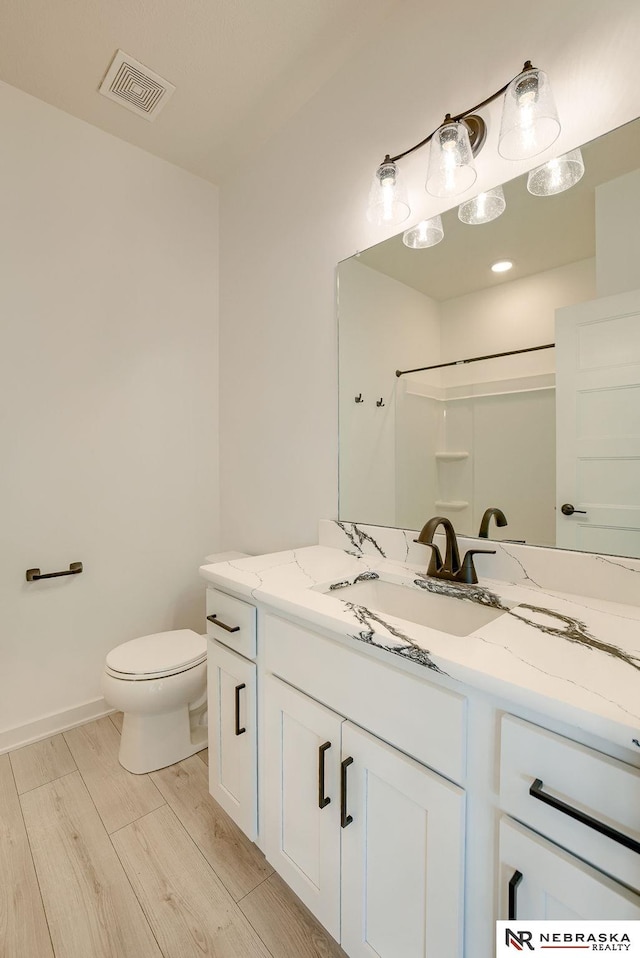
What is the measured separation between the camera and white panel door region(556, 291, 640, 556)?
0.99 m

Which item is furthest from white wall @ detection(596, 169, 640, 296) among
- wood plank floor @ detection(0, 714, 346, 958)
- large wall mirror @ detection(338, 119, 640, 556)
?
wood plank floor @ detection(0, 714, 346, 958)

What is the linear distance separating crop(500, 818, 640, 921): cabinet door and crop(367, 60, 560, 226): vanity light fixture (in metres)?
1.50

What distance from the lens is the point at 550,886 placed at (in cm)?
60

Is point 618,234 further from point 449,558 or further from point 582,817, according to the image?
point 582,817

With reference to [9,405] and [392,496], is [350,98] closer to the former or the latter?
[392,496]

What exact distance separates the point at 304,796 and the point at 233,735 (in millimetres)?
334

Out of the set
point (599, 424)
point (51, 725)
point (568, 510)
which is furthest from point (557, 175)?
point (51, 725)

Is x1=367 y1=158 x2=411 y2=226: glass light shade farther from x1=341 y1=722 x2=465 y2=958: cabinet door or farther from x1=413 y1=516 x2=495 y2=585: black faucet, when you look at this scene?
x1=341 y1=722 x2=465 y2=958: cabinet door

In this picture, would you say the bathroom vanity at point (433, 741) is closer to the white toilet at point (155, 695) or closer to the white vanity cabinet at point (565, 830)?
the white vanity cabinet at point (565, 830)

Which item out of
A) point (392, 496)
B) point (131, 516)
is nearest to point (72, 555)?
point (131, 516)

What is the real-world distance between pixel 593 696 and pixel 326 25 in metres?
2.15

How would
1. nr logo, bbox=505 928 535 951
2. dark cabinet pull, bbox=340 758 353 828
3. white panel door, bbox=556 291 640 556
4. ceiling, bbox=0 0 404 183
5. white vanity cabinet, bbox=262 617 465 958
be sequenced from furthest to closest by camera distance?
1. ceiling, bbox=0 0 404 183
2. white panel door, bbox=556 291 640 556
3. dark cabinet pull, bbox=340 758 353 828
4. white vanity cabinet, bbox=262 617 465 958
5. nr logo, bbox=505 928 535 951

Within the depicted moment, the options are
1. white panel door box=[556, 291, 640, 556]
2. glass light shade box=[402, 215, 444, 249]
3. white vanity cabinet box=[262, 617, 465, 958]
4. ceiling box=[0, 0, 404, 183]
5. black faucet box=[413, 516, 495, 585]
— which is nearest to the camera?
white vanity cabinet box=[262, 617, 465, 958]

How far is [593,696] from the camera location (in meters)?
0.58
